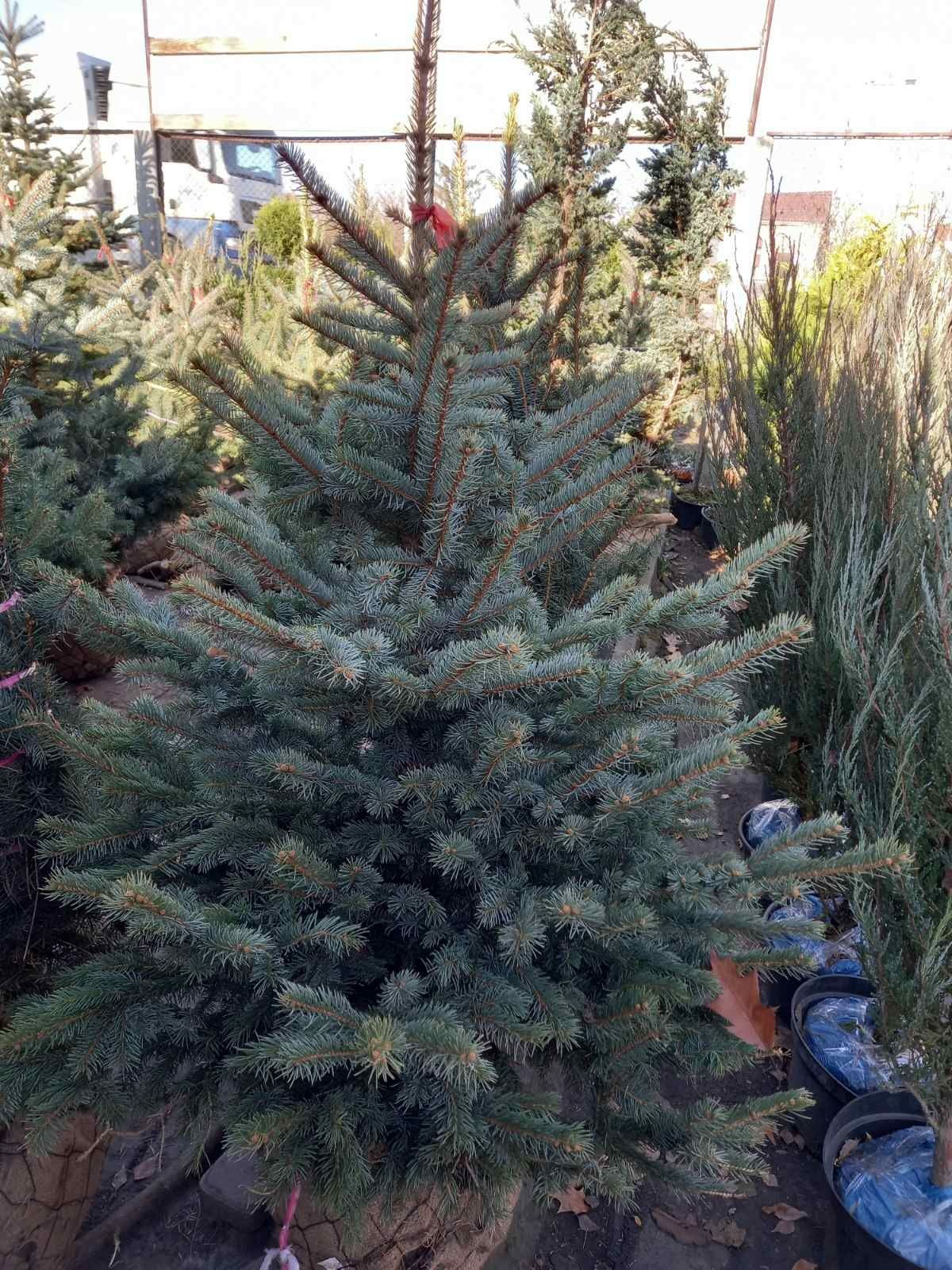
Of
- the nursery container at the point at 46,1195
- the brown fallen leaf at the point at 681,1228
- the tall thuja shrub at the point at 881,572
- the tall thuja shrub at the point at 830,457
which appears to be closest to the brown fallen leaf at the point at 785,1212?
the brown fallen leaf at the point at 681,1228

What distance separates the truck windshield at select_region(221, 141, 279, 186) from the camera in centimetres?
1341

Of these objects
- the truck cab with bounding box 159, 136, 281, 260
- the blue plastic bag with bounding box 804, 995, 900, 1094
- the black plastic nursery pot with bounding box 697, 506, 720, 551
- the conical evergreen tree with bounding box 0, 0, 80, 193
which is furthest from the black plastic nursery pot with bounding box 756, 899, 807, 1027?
the truck cab with bounding box 159, 136, 281, 260

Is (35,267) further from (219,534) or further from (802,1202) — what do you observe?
(802,1202)

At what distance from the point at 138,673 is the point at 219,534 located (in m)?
0.51

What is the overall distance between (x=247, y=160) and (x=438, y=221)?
14022 mm

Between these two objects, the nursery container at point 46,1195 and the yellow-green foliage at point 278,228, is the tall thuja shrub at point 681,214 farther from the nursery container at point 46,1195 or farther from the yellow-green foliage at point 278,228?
the yellow-green foliage at point 278,228

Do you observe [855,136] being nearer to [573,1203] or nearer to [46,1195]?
[573,1203]

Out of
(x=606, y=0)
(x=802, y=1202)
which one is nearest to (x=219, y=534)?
(x=802, y=1202)

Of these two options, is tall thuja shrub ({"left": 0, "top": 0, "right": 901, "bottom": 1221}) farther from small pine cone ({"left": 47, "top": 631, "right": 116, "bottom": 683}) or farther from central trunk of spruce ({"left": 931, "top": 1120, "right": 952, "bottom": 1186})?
small pine cone ({"left": 47, "top": 631, "right": 116, "bottom": 683})

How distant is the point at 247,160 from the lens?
13.7m

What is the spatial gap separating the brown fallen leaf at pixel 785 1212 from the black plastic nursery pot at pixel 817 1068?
0.26 metres

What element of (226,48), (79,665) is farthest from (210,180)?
(79,665)

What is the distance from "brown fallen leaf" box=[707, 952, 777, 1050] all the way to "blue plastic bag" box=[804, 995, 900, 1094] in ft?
0.51

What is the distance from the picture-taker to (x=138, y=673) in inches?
70.7
